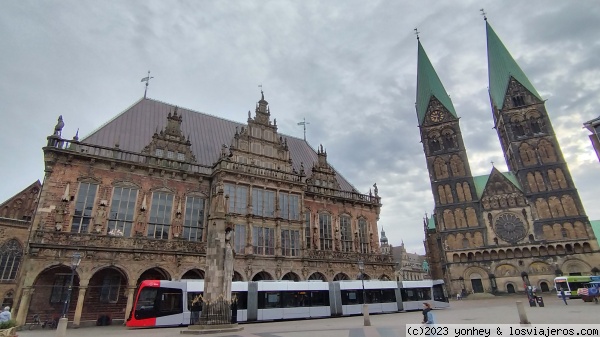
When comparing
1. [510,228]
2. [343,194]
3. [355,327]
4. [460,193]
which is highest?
[460,193]

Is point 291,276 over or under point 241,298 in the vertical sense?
over

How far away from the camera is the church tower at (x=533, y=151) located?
4581 cm

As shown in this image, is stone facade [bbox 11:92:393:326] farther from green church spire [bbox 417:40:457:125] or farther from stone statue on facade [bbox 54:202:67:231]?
green church spire [bbox 417:40:457:125]

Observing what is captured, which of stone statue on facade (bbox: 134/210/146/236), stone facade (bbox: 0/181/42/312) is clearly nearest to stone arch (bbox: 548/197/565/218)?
stone statue on facade (bbox: 134/210/146/236)

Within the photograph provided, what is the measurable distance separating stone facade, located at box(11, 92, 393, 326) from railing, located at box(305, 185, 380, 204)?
1.01 feet

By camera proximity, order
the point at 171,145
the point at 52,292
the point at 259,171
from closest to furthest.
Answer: the point at 52,292 < the point at 171,145 < the point at 259,171

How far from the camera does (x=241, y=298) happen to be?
18.3 meters

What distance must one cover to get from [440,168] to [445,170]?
0.88 metres

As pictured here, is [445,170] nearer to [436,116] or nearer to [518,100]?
[436,116]

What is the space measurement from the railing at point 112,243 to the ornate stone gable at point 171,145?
632 cm

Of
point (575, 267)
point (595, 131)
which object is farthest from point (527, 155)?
point (595, 131)

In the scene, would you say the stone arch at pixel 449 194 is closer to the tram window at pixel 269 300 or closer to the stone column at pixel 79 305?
the tram window at pixel 269 300

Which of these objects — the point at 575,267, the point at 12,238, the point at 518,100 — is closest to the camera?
the point at 12,238

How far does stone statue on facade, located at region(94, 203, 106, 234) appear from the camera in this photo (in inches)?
790
